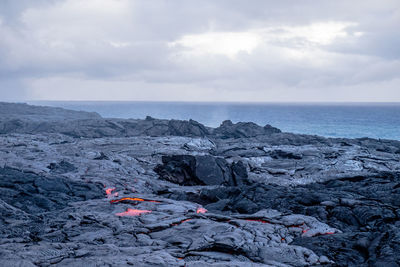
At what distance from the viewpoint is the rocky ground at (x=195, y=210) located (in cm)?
939

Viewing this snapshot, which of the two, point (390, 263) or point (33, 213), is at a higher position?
point (390, 263)

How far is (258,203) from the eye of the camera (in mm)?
15695

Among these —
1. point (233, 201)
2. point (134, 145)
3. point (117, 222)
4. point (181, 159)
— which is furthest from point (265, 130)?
point (117, 222)

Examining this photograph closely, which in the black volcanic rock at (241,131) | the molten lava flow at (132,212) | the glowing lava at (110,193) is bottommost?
the glowing lava at (110,193)

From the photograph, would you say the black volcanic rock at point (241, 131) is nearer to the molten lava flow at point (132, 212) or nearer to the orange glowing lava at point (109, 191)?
the orange glowing lava at point (109, 191)

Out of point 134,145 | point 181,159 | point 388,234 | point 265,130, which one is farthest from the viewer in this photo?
point 265,130

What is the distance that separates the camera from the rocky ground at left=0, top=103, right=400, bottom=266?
9391 mm

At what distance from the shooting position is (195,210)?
15195 mm

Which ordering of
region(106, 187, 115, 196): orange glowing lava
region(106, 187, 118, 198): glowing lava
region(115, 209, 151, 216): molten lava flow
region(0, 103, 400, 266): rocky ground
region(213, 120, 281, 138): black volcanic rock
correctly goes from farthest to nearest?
region(213, 120, 281, 138): black volcanic rock < region(106, 187, 115, 196): orange glowing lava < region(106, 187, 118, 198): glowing lava < region(115, 209, 151, 216): molten lava flow < region(0, 103, 400, 266): rocky ground

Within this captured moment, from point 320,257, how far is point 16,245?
9.40 m

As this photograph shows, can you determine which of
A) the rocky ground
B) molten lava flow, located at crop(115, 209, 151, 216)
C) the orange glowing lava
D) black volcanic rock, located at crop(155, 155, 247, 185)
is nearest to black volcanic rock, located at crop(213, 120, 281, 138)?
the rocky ground

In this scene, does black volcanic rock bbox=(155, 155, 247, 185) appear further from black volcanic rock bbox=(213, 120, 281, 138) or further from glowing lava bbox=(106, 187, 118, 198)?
black volcanic rock bbox=(213, 120, 281, 138)

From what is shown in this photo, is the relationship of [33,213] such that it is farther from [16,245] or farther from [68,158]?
[68,158]

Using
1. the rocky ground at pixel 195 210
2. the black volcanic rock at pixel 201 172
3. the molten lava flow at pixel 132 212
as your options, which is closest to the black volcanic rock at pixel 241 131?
the rocky ground at pixel 195 210
